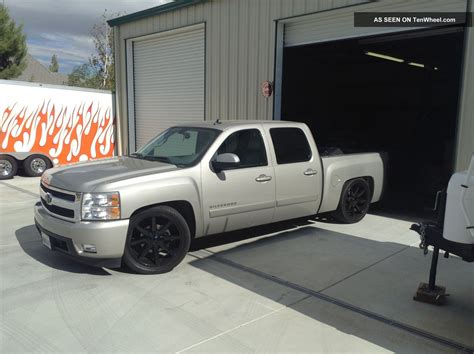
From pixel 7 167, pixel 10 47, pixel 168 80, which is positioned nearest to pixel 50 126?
pixel 7 167

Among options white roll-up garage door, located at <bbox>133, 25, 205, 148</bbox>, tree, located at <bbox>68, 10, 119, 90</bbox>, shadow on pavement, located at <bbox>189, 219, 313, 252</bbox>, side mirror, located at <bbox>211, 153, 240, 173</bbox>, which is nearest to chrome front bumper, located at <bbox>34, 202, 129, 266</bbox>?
side mirror, located at <bbox>211, 153, 240, 173</bbox>

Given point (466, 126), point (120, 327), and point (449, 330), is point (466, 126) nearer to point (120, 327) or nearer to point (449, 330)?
point (449, 330)

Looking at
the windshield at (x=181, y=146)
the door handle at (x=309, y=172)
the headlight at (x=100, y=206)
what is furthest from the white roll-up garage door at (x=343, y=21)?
the headlight at (x=100, y=206)

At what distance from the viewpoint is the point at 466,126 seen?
7141mm

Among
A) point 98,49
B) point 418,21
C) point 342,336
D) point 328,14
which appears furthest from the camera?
point 98,49

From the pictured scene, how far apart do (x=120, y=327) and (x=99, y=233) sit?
1.12m

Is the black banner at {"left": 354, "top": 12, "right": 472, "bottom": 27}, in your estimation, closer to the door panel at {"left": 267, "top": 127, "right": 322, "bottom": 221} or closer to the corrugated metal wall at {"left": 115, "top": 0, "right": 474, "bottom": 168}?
the corrugated metal wall at {"left": 115, "top": 0, "right": 474, "bottom": 168}

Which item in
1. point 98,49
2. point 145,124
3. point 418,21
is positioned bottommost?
point 145,124

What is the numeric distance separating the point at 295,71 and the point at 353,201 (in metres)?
5.67

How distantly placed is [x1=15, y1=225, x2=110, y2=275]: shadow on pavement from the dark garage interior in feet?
21.0

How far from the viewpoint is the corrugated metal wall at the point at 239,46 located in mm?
9797

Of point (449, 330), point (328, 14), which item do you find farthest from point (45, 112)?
point (449, 330)

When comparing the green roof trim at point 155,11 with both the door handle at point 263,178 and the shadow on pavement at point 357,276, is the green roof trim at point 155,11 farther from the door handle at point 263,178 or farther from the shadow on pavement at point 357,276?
the shadow on pavement at point 357,276

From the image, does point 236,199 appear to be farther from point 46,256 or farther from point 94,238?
point 46,256
